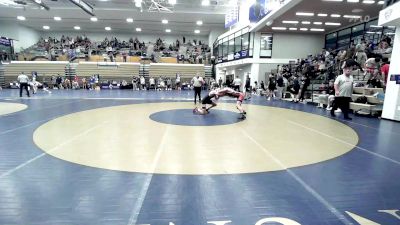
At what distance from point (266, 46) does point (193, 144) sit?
18343mm

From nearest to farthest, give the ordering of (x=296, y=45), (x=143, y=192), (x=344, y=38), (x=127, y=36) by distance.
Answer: (x=143, y=192) → (x=344, y=38) → (x=296, y=45) → (x=127, y=36)

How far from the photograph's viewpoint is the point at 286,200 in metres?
2.84

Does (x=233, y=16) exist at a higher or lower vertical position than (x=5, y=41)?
higher

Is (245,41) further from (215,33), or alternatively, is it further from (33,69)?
(33,69)

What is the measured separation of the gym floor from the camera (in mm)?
2533

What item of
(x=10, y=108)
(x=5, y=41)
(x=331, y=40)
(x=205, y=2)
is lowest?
(x=10, y=108)

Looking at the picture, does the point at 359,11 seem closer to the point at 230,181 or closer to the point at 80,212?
the point at 230,181

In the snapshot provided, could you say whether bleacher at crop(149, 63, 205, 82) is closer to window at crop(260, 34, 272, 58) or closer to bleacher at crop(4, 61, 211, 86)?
bleacher at crop(4, 61, 211, 86)

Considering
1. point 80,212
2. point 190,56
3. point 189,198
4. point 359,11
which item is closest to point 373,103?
point 359,11

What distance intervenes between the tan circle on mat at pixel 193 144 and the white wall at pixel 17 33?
1231 inches

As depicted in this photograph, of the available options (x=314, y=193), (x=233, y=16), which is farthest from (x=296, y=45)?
(x=314, y=193)

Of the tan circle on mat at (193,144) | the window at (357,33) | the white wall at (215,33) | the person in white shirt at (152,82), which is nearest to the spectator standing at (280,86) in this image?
the window at (357,33)

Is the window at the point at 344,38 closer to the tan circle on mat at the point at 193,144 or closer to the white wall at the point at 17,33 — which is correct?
the tan circle on mat at the point at 193,144

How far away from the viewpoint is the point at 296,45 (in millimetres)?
21531
